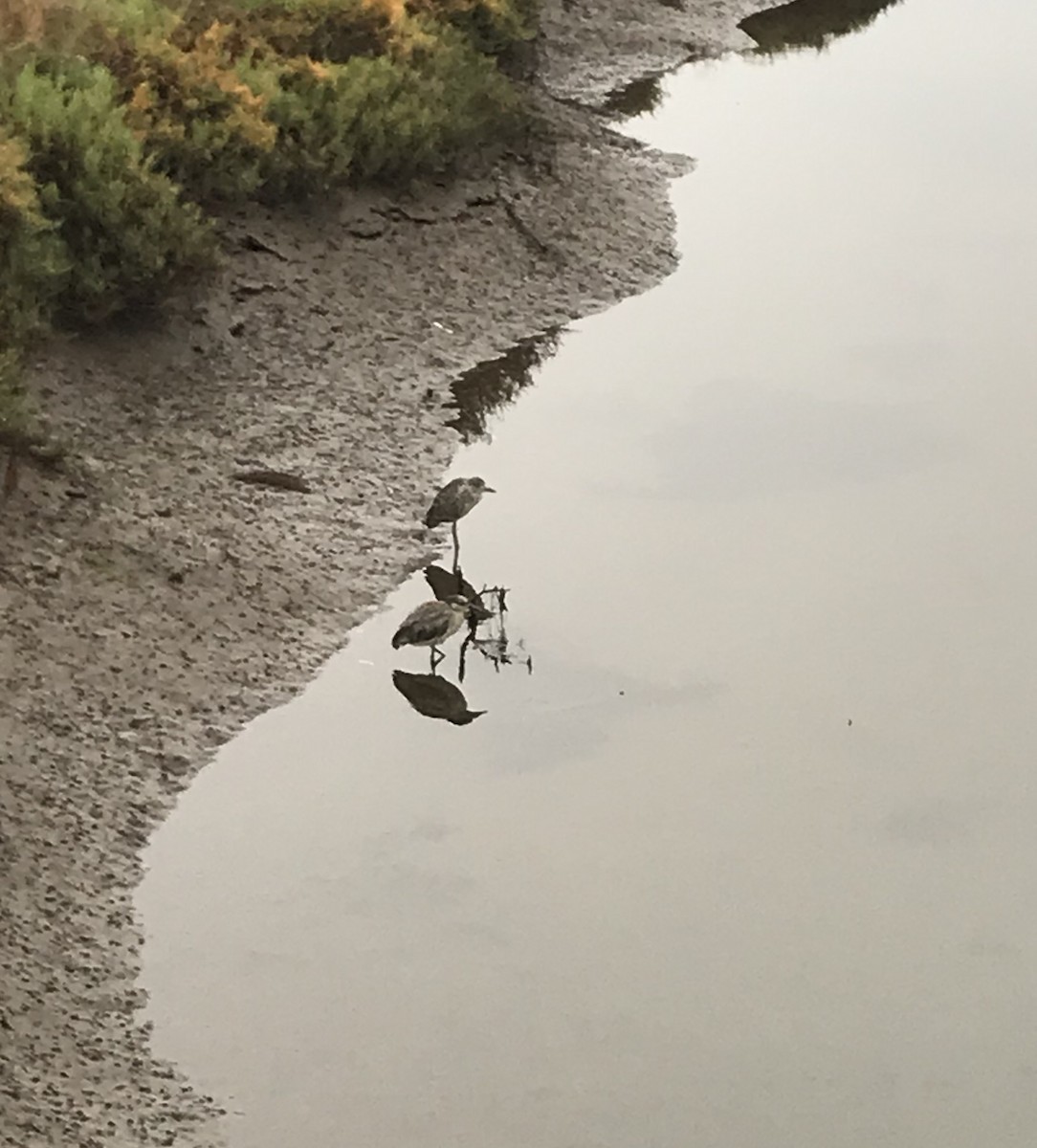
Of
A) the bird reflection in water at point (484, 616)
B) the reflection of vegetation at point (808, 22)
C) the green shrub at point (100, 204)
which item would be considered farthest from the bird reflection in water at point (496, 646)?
the reflection of vegetation at point (808, 22)

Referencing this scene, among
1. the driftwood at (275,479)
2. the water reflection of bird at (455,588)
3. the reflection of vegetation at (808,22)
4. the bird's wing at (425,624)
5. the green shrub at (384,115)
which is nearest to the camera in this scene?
the bird's wing at (425,624)

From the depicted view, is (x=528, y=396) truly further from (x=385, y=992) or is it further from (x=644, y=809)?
(x=385, y=992)

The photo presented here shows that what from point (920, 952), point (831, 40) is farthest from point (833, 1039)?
point (831, 40)

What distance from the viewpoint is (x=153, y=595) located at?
6.58 m

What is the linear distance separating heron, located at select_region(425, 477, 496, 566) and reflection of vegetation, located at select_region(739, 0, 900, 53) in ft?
25.0

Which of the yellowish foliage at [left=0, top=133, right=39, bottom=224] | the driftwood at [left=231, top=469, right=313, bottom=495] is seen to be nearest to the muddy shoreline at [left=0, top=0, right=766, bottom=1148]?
the driftwood at [left=231, top=469, right=313, bottom=495]

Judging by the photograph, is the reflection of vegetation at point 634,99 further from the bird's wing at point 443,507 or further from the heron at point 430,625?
the heron at point 430,625

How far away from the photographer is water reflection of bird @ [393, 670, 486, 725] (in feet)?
21.6

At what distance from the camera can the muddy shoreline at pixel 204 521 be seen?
5098mm

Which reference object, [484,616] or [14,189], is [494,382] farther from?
[14,189]

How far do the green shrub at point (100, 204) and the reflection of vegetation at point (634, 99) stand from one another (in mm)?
4827

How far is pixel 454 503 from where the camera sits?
741 cm

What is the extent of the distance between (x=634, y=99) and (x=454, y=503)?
5.96 m

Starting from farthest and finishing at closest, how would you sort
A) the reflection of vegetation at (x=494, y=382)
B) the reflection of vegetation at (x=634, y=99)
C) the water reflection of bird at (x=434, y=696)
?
the reflection of vegetation at (x=634, y=99)
the reflection of vegetation at (x=494, y=382)
the water reflection of bird at (x=434, y=696)
